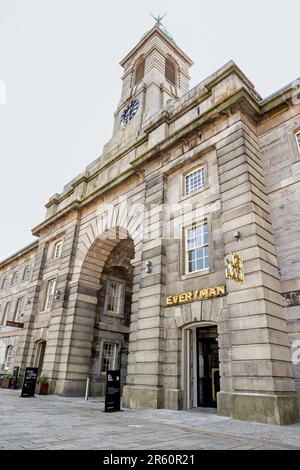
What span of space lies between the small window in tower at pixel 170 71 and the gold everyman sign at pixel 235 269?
839 inches

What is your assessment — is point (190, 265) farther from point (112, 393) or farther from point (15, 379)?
point (15, 379)

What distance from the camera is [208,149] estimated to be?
1396 cm

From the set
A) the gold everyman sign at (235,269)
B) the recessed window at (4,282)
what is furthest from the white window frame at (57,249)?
the gold everyman sign at (235,269)

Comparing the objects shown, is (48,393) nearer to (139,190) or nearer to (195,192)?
(139,190)

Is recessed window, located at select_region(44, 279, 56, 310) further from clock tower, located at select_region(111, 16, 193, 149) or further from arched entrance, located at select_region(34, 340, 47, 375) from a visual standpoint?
clock tower, located at select_region(111, 16, 193, 149)

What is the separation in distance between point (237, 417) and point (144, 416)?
284cm

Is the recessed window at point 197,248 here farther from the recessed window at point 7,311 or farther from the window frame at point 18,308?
the recessed window at point 7,311

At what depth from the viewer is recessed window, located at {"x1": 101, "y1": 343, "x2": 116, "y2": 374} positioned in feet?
65.8

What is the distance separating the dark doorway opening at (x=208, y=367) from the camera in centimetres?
1244

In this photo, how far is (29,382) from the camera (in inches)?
626

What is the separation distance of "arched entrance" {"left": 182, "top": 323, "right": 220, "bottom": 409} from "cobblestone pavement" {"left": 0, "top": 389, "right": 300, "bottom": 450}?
255cm

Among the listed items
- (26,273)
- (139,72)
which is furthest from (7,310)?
(139,72)

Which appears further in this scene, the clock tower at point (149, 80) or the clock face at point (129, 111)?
the clock face at point (129, 111)

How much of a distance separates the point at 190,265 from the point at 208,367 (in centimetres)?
429
